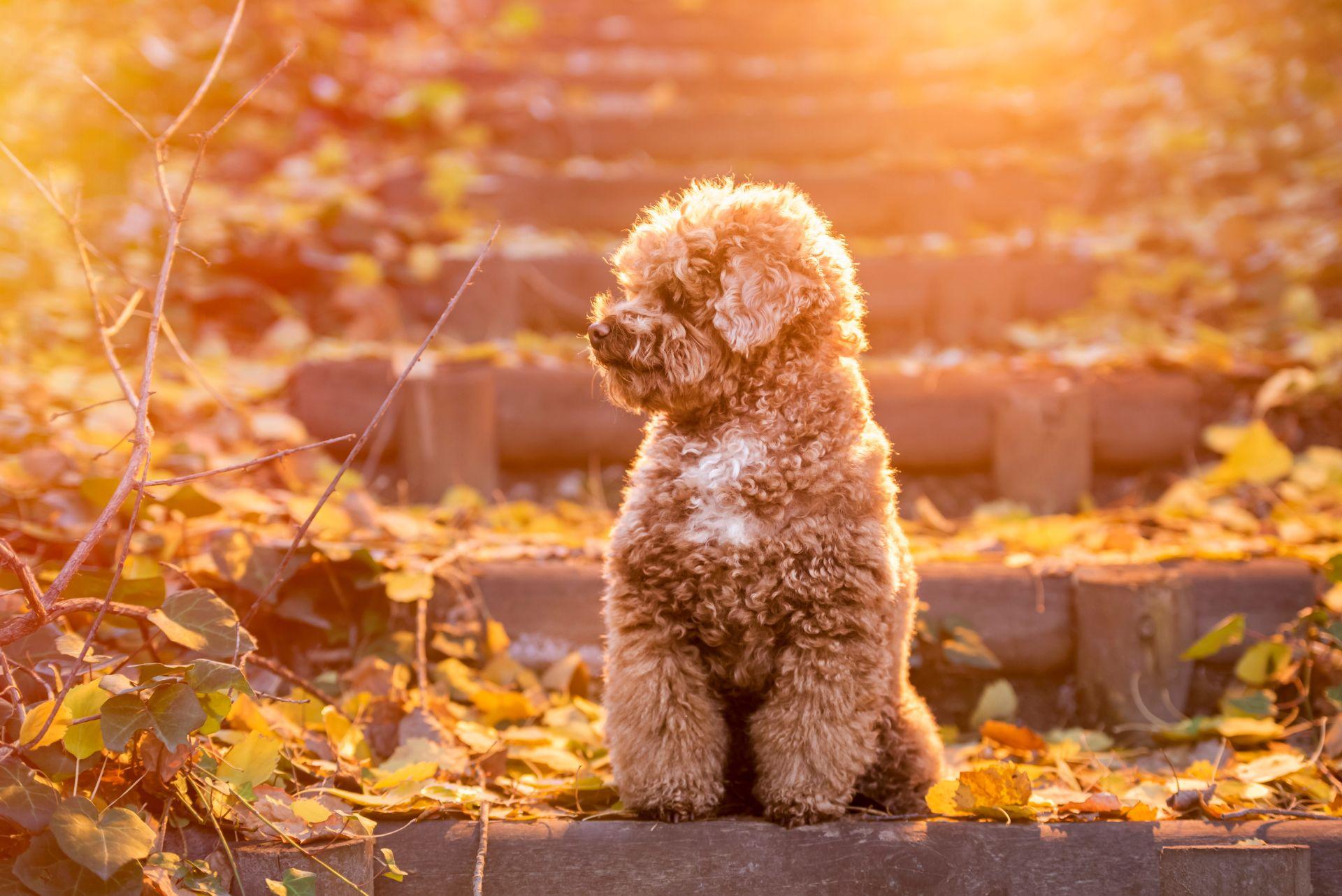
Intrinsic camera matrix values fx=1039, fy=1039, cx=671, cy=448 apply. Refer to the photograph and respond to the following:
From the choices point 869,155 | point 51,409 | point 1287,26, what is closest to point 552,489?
point 51,409

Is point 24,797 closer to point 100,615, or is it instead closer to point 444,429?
point 100,615

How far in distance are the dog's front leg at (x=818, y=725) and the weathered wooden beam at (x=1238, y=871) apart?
74cm

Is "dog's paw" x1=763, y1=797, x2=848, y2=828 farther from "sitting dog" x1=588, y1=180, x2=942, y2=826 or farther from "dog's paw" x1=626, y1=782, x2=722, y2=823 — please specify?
"dog's paw" x1=626, y1=782, x2=722, y2=823

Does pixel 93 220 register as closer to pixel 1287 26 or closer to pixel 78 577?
pixel 78 577

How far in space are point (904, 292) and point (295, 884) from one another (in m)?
4.85

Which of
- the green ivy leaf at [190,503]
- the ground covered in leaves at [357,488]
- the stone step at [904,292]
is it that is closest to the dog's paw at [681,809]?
the ground covered in leaves at [357,488]

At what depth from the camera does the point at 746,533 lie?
95.8 inches

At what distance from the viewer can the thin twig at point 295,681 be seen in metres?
2.82

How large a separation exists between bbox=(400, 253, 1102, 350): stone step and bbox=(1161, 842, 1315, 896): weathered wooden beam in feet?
13.4

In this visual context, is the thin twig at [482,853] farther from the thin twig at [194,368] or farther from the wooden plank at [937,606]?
the thin twig at [194,368]

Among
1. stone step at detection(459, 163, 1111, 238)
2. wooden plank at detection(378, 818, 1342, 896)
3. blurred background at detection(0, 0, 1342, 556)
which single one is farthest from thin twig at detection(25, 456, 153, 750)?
stone step at detection(459, 163, 1111, 238)

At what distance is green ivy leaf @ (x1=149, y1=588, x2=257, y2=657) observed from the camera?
7.66 ft

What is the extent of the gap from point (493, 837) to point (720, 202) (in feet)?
5.37

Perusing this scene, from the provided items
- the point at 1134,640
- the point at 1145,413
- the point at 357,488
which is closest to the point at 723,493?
the point at 1134,640
